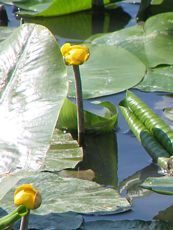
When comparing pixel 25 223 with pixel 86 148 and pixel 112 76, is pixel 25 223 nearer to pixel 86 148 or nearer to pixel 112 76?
pixel 86 148

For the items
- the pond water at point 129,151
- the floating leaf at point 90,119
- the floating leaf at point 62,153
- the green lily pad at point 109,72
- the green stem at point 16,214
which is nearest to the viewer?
the green stem at point 16,214

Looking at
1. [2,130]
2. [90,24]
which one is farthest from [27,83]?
[90,24]

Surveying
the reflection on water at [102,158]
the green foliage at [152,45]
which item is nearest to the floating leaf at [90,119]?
the reflection on water at [102,158]

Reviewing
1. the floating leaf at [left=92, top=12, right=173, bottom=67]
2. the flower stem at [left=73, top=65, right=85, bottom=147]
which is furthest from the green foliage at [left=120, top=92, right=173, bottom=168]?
the floating leaf at [left=92, top=12, right=173, bottom=67]

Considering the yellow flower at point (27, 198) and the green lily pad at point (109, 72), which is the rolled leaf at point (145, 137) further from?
the yellow flower at point (27, 198)

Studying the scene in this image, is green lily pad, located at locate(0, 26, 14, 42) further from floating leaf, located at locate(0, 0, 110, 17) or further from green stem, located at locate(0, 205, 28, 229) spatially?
green stem, located at locate(0, 205, 28, 229)

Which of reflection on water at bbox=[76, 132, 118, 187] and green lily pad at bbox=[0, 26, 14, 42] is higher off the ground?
green lily pad at bbox=[0, 26, 14, 42]
